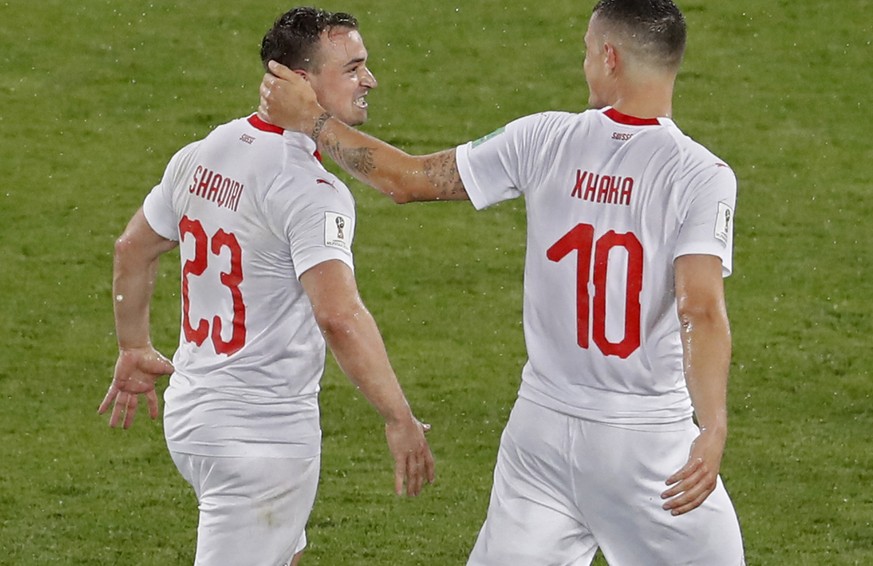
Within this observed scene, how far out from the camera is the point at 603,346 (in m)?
4.82

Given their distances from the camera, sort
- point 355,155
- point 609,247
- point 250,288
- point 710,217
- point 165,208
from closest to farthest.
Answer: point 710,217, point 609,247, point 250,288, point 355,155, point 165,208

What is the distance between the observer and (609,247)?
4.75 metres

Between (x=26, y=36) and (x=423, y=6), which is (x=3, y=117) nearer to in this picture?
(x=26, y=36)

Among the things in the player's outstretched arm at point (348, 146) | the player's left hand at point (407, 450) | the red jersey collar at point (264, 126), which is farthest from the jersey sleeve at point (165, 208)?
the player's left hand at point (407, 450)

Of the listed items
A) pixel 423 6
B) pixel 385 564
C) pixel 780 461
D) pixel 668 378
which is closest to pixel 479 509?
pixel 385 564

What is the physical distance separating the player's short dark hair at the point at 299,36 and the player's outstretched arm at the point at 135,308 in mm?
738

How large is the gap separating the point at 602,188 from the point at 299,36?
1127mm

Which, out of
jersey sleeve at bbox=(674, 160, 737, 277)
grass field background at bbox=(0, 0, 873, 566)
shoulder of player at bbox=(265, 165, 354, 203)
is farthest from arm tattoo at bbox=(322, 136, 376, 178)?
grass field background at bbox=(0, 0, 873, 566)

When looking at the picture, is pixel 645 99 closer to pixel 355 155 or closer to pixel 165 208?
pixel 355 155

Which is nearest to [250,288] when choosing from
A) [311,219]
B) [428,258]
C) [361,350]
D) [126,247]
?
[311,219]

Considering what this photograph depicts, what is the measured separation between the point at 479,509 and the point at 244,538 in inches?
133

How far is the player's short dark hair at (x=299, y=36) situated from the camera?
520 cm

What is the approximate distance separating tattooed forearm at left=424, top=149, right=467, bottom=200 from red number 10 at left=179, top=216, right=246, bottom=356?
63 cm

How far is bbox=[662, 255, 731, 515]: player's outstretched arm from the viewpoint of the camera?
14.4ft
